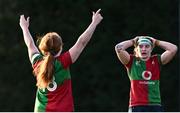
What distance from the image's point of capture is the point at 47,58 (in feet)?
27.1

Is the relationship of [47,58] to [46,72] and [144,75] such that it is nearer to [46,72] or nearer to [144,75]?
[46,72]

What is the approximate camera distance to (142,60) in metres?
9.48

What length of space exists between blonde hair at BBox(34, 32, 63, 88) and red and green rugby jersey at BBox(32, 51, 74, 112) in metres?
0.05

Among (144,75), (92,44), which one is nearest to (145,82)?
(144,75)

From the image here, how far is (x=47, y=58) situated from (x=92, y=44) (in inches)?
423

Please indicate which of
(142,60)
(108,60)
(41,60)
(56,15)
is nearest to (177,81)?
(108,60)

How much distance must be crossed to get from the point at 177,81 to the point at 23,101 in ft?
11.2

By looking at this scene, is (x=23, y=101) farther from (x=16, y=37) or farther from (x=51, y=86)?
(x=51, y=86)

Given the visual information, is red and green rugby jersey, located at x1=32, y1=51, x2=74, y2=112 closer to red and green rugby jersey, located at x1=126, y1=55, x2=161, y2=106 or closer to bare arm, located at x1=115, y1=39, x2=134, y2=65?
red and green rugby jersey, located at x1=126, y1=55, x2=161, y2=106

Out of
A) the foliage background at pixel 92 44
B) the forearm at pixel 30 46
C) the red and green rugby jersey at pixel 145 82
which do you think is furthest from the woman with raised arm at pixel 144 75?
the foliage background at pixel 92 44

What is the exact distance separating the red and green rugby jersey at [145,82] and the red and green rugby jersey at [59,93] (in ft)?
4.15

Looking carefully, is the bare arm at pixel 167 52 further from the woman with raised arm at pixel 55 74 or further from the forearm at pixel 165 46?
the woman with raised arm at pixel 55 74

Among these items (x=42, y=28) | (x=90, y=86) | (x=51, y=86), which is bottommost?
(x=51, y=86)

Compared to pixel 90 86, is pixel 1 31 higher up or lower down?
higher up
